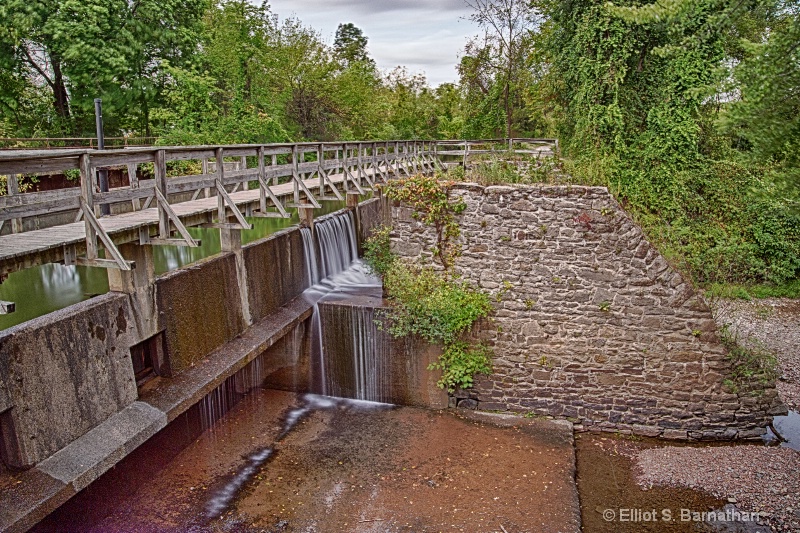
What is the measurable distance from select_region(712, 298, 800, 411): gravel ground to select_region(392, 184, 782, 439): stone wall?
4.36 ft

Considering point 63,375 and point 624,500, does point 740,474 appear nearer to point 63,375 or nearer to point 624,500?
point 624,500

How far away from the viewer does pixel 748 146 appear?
1638 centimetres

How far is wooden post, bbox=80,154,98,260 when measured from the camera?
5676 mm

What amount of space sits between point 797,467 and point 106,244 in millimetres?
8740

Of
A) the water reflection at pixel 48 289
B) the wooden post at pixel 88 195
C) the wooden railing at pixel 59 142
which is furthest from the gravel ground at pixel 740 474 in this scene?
the wooden railing at pixel 59 142

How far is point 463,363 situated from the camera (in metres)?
8.88

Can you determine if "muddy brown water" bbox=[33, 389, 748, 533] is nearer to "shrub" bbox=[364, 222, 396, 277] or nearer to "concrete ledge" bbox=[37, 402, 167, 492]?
"concrete ledge" bbox=[37, 402, 167, 492]

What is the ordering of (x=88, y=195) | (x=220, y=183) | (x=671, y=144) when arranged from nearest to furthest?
(x=88, y=195), (x=220, y=183), (x=671, y=144)

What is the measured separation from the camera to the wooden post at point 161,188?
6672mm

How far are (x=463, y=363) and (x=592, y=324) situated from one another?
2.05 metres

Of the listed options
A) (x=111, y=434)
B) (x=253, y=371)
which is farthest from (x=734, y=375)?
(x=111, y=434)

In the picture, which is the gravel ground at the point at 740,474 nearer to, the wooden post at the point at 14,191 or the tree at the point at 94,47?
the wooden post at the point at 14,191

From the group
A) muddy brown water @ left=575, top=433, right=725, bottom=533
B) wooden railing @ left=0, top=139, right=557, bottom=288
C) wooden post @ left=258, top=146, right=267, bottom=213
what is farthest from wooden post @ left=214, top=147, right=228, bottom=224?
muddy brown water @ left=575, top=433, right=725, bottom=533

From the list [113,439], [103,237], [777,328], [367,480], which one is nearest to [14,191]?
[103,237]
